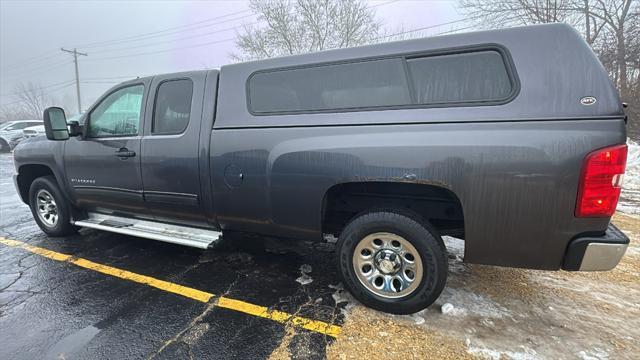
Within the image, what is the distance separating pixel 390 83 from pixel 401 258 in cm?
133

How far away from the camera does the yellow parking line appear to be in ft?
8.19

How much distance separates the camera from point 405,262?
2586 mm

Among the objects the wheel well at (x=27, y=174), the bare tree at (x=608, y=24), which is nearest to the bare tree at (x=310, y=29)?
the bare tree at (x=608, y=24)

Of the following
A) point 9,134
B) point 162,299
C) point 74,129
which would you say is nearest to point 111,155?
point 74,129

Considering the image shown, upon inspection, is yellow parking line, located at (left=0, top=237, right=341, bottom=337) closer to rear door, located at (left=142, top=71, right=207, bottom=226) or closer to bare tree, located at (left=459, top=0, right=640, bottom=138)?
rear door, located at (left=142, top=71, right=207, bottom=226)

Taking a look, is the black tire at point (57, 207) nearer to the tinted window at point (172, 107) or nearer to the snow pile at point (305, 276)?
the tinted window at point (172, 107)

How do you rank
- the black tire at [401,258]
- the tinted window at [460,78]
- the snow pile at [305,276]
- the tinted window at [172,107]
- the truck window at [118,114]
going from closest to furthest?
1. the tinted window at [460,78]
2. the black tire at [401,258]
3. the snow pile at [305,276]
4. the tinted window at [172,107]
5. the truck window at [118,114]

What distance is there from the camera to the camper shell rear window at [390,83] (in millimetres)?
2268

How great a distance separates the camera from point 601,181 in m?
2.02

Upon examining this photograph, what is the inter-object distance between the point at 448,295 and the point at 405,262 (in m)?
0.62

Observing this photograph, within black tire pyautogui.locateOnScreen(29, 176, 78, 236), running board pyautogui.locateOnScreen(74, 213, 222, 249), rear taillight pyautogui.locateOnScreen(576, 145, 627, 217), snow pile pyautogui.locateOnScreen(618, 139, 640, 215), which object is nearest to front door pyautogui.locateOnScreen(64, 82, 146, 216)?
running board pyautogui.locateOnScreen(74, 213, 222, 249)

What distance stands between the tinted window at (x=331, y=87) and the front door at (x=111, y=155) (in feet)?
4.89

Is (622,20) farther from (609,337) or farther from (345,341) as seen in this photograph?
(345,341)

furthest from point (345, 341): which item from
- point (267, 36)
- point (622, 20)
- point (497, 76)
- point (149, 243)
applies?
point (267, 36)
